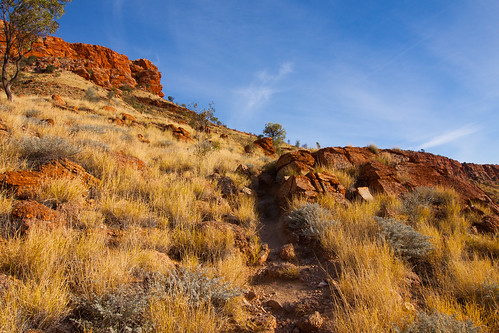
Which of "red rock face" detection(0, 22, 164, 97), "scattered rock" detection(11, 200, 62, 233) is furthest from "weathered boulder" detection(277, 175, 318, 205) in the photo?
"red rock face" detection(0, 22, 164, 97)

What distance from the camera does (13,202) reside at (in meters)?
3.34

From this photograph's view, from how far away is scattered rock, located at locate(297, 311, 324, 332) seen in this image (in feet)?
7.79

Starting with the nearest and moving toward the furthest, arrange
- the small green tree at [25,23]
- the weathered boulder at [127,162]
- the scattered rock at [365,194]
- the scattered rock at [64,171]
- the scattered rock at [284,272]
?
1. the scattered rock at [284,272]
2. the scattered rock at [64,171]
3. the weathered boulder at [127,162]
4. the scattered rock at [365,194]
5. the small green tree at [25,23]

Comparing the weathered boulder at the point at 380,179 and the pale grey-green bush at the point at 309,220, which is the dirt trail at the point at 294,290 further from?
the weathered boulder at the point at 380,179

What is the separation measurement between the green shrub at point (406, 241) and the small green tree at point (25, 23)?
19.8 meters

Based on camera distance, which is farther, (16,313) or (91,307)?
(91,307)

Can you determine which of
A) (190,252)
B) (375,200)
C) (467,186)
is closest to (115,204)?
(190,252)

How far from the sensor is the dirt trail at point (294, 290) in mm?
2668

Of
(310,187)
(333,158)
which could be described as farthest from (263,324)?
(333,158)

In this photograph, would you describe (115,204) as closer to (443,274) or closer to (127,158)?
(127,158)

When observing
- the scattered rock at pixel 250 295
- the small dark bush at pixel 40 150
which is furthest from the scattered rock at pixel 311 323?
the small dark bush at pixel 40 150

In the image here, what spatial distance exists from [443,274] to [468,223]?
305 centimetres

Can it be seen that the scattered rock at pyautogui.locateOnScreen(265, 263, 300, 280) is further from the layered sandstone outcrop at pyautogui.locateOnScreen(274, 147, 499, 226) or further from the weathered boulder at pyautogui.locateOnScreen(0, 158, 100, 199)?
the weathered boulder at pyautogui.locateOnScreen(0, 158, 100, 199)

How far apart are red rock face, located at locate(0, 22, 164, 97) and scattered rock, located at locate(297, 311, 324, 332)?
60753mm
